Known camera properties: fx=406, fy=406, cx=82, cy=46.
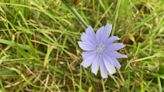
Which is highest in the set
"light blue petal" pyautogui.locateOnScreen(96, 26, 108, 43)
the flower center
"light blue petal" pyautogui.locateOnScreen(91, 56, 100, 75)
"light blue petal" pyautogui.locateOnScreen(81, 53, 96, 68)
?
"light blue petal" pyautogui.locateOnScreen(96, 26, 108, 43)

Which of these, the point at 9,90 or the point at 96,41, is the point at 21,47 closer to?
the point at 9,90

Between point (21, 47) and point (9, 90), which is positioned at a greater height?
point (21, 47)

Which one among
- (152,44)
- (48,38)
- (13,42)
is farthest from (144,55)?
(13,42)

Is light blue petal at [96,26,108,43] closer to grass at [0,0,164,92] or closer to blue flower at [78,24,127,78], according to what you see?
blue flower at [78,24,127,78]

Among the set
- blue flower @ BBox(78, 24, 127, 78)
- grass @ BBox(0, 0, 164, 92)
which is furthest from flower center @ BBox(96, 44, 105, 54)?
grass @ BBox(0, 0, 164, 92)

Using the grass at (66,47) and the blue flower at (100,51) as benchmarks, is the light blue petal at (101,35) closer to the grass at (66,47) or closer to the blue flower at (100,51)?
the blue flower at (100,51)

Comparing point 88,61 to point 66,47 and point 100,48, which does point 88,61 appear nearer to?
point 100,48

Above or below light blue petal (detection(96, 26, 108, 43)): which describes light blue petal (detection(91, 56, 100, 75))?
below
